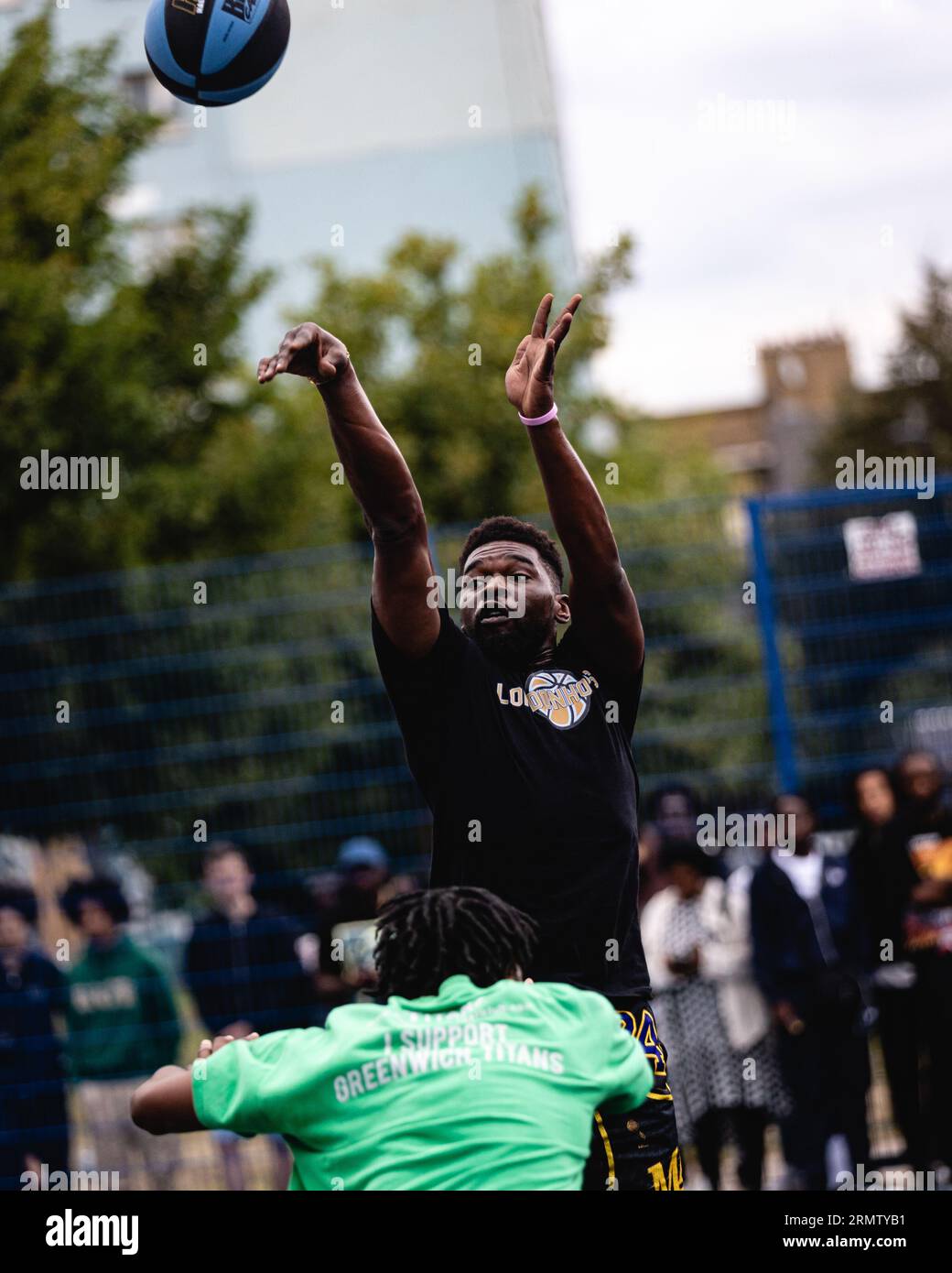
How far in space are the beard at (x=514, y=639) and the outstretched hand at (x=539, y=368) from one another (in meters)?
0.49

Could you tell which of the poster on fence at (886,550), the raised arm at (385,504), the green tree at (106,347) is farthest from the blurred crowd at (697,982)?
the green tree at (106,347)

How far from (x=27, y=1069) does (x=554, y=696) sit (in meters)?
5.27

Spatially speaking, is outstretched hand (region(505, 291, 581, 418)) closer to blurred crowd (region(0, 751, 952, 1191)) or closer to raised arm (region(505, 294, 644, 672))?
raised arm (region(505, 294, 644, 672))

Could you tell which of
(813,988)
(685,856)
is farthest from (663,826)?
(813,988)

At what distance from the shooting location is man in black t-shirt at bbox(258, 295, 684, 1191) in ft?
11.2

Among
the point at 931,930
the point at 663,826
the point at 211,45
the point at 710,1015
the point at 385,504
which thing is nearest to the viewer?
the point at 385,504

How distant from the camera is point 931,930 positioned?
7391 millimetres

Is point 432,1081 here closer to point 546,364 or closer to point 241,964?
point 546,364

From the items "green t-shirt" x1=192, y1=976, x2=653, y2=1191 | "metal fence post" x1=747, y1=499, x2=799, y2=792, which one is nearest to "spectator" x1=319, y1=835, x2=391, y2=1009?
"metal fence post" x1=747, y1=499, x2=799, y2=792

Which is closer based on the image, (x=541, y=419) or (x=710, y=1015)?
(x=541, y=419)

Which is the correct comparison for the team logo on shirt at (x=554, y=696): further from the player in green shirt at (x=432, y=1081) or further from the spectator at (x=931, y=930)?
the spectator at (x=931, y=930)

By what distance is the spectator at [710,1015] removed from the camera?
737 centimetres

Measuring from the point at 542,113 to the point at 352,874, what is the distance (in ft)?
79.4
